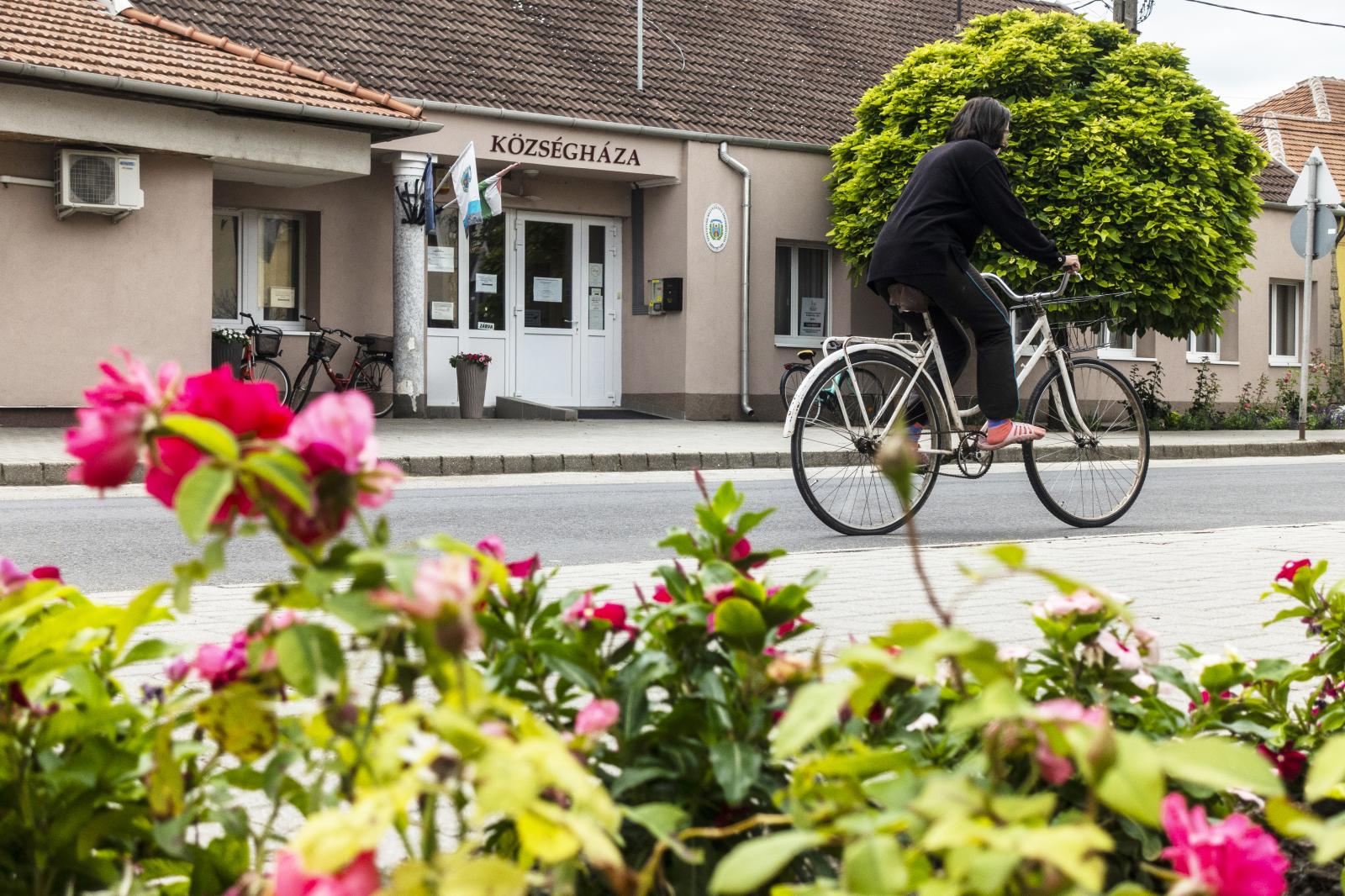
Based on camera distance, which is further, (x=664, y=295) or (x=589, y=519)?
(x=664, y=295)

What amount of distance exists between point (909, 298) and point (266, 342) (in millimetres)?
12652

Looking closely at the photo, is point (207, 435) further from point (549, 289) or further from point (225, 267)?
point (549, 289)

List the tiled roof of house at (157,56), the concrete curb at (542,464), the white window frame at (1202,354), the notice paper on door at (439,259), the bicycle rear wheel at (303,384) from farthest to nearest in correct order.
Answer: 1. the white window frame at (1202,354)
2. the notice paper on door at (439,259)
3. the bicycle rear wheel at (303,384)
4. the tiled roof of house at (157,56)
5. the concrete curb at (542,464)

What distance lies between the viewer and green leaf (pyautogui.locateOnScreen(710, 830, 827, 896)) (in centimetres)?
101

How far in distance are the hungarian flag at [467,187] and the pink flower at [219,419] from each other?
59.9ft

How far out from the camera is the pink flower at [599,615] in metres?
1.79

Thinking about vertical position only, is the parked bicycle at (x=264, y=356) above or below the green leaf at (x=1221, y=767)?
above

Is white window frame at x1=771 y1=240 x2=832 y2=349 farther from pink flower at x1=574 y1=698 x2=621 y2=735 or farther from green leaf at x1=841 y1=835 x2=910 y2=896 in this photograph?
green leaf at x1=841 y1=835 x2=910 y2=896

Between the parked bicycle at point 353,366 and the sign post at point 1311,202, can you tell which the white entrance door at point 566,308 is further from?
the sign post at point 1311,202

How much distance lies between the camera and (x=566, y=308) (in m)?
23.1

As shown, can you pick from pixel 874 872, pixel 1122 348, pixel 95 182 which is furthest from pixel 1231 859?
pixel 1122 348

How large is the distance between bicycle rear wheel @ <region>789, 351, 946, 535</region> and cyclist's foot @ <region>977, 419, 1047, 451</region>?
21 centimetres

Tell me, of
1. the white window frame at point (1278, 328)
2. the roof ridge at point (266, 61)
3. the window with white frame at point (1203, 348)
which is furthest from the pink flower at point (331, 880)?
the white window frame at point (1278, 328)

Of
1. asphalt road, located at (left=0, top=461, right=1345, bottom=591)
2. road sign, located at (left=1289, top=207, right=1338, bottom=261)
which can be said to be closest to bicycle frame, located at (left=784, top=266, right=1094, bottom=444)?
asphalt road, located at (left=0, top=461, right=1345, bottom=591)
